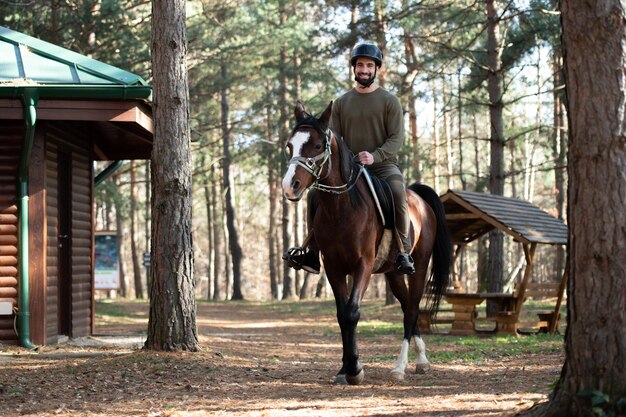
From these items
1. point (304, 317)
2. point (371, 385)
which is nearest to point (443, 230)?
point (371, 385)

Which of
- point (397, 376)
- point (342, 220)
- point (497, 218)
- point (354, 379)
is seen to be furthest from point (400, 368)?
point (497, 218)

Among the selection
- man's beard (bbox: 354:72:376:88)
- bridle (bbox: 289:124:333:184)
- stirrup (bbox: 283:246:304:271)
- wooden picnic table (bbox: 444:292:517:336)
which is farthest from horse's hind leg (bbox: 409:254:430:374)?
wooden picnic table (bbox: 444:292:517:336)

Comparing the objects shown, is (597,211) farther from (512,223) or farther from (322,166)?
(512,223)

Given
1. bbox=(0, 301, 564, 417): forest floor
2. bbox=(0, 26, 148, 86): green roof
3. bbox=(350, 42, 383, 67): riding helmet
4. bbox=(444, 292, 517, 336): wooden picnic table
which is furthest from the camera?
bbox=(444, 292, 517, 336): wooden picnic table

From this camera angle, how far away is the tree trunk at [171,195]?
34.7ft

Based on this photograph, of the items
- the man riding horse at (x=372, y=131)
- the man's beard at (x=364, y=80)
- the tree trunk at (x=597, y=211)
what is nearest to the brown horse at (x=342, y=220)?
the man riding horse at (x=372, y=131)

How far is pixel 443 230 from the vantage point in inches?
424

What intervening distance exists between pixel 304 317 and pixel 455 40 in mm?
12256

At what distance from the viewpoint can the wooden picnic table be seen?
53.6 ft

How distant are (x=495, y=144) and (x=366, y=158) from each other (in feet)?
35.4

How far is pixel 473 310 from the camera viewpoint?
1684 centimetres

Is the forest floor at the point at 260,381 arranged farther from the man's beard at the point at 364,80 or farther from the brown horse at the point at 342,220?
the man's beard at the point at 364,80

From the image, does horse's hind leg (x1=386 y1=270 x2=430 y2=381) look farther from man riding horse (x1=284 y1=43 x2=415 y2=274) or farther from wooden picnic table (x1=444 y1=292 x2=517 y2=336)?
wooden picnic table (x1=444 y1=292 x2=517 y2=336)

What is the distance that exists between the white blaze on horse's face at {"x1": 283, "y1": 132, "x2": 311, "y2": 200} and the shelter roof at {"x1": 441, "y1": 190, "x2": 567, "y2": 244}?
27.9ft
